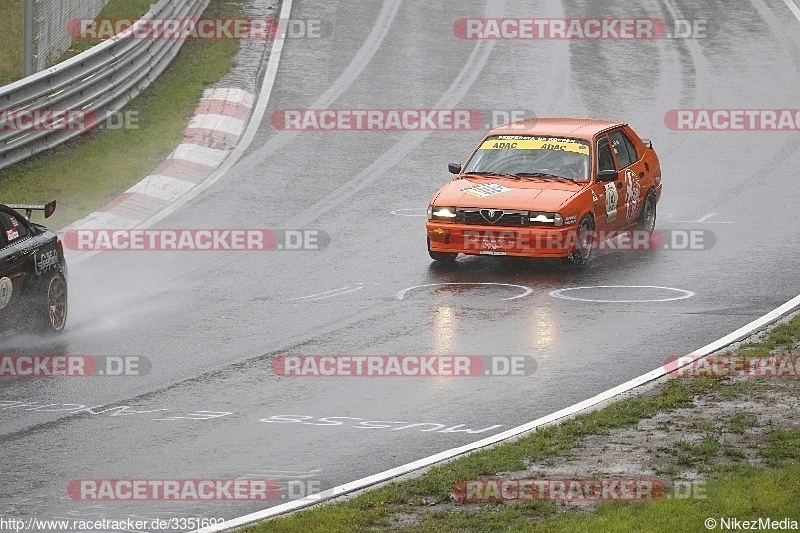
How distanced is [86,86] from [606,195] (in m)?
8.64

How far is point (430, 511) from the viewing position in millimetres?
8445

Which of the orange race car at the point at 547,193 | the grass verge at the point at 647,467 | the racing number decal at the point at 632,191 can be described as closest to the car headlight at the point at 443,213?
the orange race car at the point at 547,193

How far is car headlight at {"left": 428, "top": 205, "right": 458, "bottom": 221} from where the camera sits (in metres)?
16.1

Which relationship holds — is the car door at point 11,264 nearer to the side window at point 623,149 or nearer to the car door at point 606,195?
the car door at point 606,195

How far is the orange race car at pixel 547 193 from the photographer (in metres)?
15.8

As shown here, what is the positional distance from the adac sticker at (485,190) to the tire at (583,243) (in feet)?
3.03

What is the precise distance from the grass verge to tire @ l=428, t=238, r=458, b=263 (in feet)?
17.0

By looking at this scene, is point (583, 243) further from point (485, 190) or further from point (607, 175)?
point (485, 190)

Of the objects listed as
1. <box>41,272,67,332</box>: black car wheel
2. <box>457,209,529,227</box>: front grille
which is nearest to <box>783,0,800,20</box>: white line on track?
<box>457,209,529,227</box>: front grille

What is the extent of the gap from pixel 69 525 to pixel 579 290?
775 centimetres

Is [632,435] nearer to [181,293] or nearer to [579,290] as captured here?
[579,290]

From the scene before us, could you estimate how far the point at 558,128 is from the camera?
57.8ft

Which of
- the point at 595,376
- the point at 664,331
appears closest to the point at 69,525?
the point at 595,376

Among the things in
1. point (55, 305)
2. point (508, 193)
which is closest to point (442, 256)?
point (508, 193)
